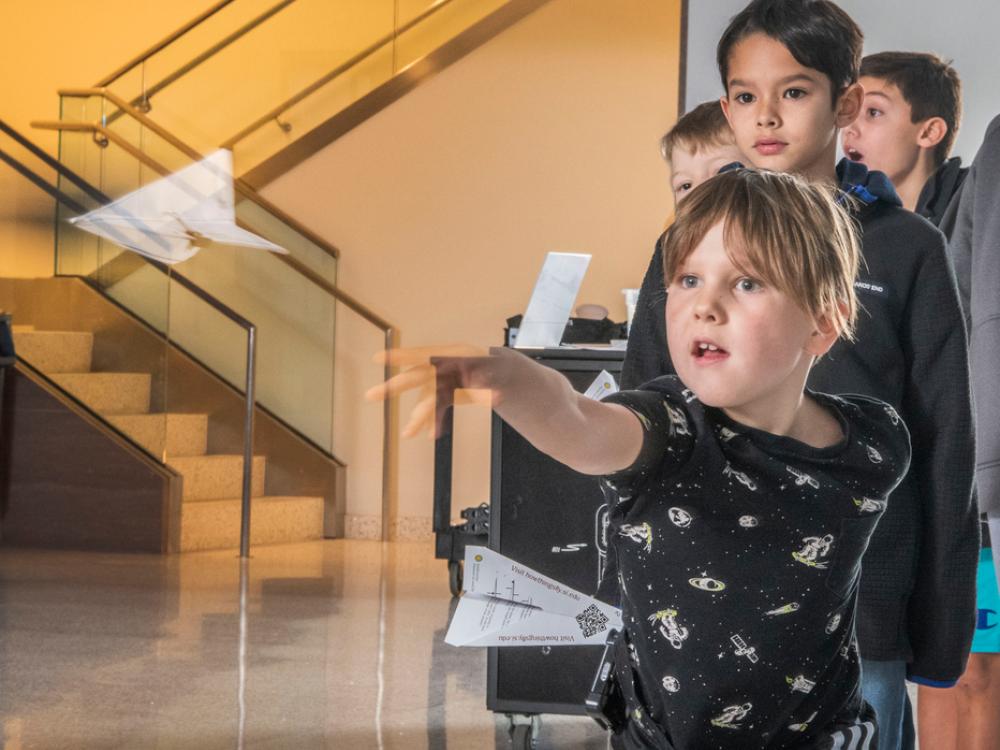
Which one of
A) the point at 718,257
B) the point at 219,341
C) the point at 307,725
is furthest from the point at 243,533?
the point at 718,257

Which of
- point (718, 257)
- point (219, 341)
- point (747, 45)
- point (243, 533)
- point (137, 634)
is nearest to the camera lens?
point (718, 257)

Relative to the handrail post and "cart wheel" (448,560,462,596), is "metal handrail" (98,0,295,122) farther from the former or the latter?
"cart wheel" (448,560,462,596)

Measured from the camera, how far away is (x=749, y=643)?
1.13 meters

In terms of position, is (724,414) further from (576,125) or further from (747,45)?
(576,125)

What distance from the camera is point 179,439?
7.23 metres

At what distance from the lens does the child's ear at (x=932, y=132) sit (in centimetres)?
244

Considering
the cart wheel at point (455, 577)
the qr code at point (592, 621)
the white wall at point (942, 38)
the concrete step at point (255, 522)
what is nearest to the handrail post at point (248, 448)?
the concrete step at point (255, 522)

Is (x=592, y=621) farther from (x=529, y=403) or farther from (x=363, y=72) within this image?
(x=363, y=72)

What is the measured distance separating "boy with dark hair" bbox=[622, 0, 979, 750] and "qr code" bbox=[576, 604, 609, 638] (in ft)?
2.67

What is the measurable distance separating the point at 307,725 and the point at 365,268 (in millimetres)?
5151

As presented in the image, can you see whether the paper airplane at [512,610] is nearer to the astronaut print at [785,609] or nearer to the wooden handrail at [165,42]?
the astronaut print at [785,609]

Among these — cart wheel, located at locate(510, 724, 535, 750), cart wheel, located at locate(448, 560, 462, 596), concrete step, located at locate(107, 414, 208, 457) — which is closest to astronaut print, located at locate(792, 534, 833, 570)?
cart wheel, located at locate(510, 724, 535, 750)

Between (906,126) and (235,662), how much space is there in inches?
95.7

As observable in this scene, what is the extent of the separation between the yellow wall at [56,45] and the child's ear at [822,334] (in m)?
7.68
